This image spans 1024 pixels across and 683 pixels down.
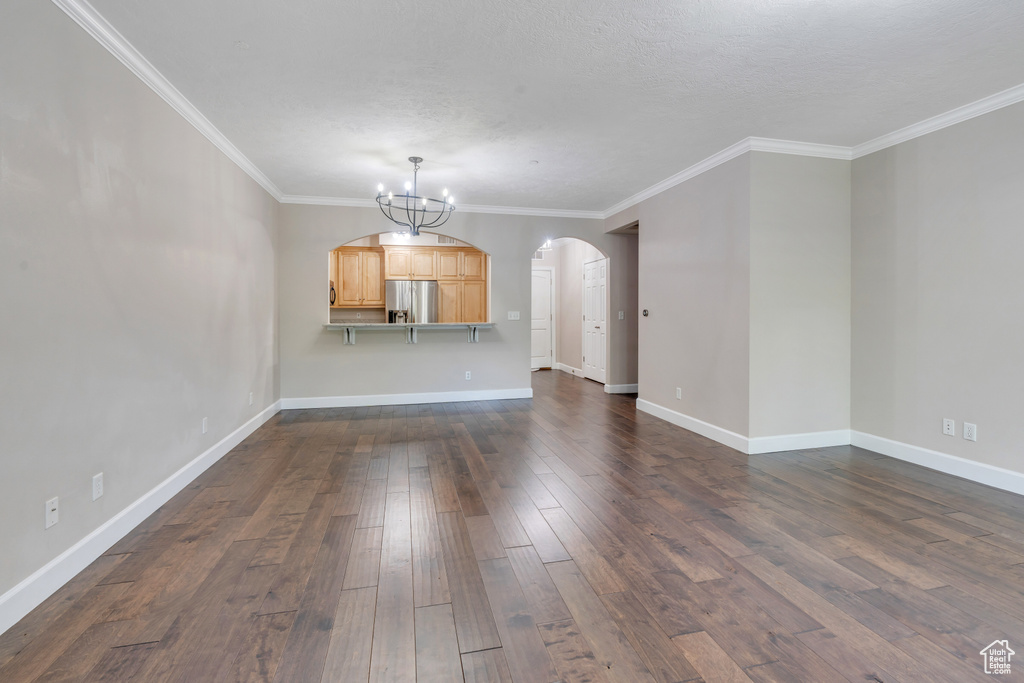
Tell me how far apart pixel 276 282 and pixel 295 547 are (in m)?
4.07

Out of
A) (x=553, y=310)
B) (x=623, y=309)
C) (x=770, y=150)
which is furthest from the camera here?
(x=553, y=310)

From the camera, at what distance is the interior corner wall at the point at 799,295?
3.98 m

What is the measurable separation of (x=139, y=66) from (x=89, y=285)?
4.32 feet

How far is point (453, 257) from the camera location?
8.14 m

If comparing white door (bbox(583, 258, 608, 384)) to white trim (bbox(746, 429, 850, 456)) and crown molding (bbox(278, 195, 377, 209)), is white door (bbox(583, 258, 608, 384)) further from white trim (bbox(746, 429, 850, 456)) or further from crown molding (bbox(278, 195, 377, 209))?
crown molding (bbox(278, 195, 377, 209))

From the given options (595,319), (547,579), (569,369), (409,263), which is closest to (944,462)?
(547,579)

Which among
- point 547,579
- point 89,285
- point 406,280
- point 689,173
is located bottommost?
point 547,579

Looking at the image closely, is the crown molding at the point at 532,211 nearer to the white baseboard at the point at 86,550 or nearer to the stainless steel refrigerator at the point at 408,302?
the stainless steel refrigerator at the point at 408,302

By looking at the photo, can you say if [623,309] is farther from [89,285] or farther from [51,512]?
[51,512]

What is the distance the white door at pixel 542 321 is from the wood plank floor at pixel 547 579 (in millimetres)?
6538

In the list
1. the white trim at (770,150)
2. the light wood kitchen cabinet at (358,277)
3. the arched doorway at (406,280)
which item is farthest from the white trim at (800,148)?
the light wood kitchen cabinet at (358,277)

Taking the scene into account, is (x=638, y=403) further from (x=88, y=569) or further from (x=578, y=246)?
(x=88, y=569)

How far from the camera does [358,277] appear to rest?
311 inches

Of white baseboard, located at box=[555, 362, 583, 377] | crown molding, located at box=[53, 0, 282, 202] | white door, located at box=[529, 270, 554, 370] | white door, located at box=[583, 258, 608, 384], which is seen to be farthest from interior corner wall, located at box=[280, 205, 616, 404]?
white door, located at box=[529, 270, 554, 370]
